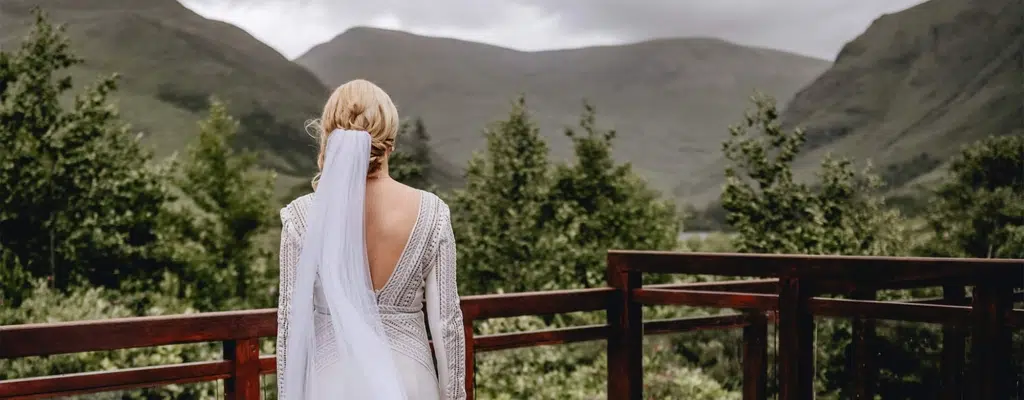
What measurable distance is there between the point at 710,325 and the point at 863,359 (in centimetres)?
70

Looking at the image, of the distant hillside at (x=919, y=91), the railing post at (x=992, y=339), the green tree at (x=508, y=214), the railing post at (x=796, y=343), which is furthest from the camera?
the distant hillside at (x=919, y=91)

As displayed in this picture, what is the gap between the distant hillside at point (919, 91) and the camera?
31.5 meters

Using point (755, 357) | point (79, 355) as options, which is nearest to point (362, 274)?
point (755, 357)

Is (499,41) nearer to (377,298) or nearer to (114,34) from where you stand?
(114,34)

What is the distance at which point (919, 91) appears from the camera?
39.9 meters

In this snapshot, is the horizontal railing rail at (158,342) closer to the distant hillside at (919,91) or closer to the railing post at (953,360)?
the railing post at (953,360)

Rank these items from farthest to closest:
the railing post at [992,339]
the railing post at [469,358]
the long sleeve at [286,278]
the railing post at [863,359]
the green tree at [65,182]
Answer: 1. the green tree at [65,182]
2. the railing post at [469,358]
3. the railing post at [863,359]
4. the railing post at [992,339]
5. the long sleeve at [286,278]

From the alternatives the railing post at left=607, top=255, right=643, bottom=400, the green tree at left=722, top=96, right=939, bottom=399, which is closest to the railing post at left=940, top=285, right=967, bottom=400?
the railing post at left=607, top=255, right=643, bottom=400

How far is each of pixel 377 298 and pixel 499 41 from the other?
181 ft

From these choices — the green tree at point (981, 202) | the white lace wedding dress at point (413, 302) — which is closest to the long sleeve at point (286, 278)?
the white lace wedding dress at point (413, 302)

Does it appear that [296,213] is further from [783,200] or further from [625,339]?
[783,200]

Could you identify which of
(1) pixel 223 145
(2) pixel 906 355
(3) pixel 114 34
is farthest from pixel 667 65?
(2) pixel 906 355

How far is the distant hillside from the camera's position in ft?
103

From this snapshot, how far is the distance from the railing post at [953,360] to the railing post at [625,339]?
119 cm
